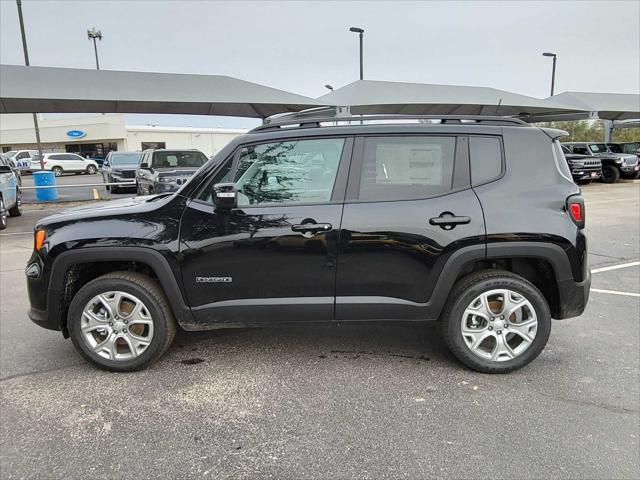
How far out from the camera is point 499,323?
3361 mm

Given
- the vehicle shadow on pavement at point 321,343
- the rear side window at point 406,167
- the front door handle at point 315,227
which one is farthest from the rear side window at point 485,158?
the vehicle shadow on pavement at point 321,343

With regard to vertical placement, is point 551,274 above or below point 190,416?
above

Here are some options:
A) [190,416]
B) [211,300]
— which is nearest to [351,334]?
[211,300]

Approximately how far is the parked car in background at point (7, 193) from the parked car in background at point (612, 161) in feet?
69.6

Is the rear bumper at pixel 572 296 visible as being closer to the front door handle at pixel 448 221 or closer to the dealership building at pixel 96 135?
the front door handle at pixel 448 221

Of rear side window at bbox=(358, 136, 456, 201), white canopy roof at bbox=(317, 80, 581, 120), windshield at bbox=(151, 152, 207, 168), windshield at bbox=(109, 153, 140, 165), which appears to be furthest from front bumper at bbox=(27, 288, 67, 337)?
windshield at bbox=(109, 153, 140, 165)

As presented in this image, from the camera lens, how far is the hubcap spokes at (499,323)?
3.33 m

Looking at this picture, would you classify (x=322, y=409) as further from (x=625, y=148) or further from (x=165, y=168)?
(x=625, y=148)

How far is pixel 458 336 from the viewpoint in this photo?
3.37 meters

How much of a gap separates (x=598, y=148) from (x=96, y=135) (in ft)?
154

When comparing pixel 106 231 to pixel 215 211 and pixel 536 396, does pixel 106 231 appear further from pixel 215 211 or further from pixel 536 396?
pixel 536 396

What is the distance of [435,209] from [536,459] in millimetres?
1629

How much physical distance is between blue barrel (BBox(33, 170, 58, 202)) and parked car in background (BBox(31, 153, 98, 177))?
67.9 ft

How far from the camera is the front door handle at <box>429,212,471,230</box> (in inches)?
126
